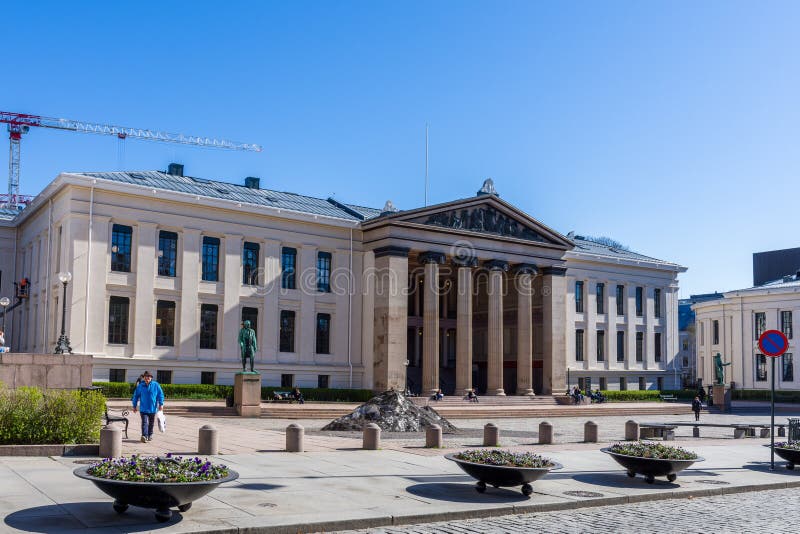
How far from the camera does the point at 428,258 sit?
5641cm

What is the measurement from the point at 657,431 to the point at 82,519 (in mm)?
24137

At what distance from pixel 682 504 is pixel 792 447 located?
6.94m

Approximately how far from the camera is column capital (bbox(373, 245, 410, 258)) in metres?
54.7

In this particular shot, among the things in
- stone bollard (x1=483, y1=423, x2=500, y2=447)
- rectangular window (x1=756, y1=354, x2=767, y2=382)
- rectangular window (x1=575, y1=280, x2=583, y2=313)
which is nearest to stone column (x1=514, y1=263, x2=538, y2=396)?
rectangular window (x1=575, y1=280, x2=583, y2=313)

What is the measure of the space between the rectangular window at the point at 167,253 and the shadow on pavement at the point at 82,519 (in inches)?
1498

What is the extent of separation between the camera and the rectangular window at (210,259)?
5141cm

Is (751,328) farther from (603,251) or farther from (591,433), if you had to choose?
(591,433)

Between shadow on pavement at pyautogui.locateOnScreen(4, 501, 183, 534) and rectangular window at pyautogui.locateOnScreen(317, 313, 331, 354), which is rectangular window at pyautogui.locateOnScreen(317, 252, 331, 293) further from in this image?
shadow on pavement at pyautogui.locateOnScreen(4, 501, 183, 534)

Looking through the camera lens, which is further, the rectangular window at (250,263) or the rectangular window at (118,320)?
the rectangular window at (250,263)

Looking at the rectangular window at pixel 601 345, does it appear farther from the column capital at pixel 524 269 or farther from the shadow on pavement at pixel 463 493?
the shadow on pavement at pixel 463 493

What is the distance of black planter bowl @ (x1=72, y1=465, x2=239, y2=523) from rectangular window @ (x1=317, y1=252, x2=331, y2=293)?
145 feet

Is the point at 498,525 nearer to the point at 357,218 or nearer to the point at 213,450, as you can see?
the point at 213,450

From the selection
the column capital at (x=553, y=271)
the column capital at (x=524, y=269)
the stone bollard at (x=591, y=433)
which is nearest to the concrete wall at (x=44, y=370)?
the stone bollard at (x=591, y=433)

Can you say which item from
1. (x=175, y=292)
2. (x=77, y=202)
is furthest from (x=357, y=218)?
(x=77, y=202)
